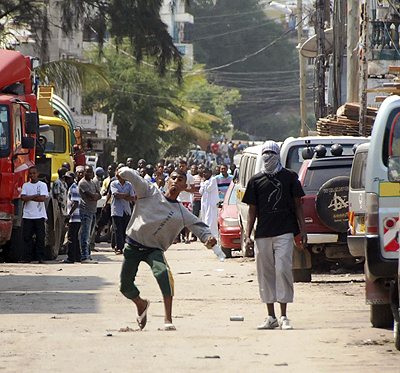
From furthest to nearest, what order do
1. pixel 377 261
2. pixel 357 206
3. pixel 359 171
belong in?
pixel 359 171 → pixel 357 206 → pixel 377 261

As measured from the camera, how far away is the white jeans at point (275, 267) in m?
10.1

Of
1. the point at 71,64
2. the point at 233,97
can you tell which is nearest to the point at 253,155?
the point at 71,64

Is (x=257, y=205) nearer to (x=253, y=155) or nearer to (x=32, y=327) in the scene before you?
(x=32, y=327)

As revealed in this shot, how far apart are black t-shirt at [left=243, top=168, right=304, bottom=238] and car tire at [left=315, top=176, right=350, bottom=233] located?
3.31 metres

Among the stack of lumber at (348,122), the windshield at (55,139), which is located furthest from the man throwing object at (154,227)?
the windshield at (55,139)

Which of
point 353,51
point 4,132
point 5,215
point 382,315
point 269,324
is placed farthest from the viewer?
point 353,51

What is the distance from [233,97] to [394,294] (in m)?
71.7

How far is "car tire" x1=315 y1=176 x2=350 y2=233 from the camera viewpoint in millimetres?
13562

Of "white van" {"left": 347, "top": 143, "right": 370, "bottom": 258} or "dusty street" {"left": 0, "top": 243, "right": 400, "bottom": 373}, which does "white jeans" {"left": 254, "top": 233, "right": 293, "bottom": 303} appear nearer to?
"dusty street" {"left": 0, "top": 243, "right": 400, "bottom": 373}

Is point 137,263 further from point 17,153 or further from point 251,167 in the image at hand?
point 251,167

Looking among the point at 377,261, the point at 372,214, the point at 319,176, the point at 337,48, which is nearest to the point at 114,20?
the point at 337,48

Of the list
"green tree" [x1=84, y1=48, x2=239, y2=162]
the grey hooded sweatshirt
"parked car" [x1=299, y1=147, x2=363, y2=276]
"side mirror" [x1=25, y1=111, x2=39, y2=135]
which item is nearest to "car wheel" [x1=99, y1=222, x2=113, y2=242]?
"side mirror" [x1=25, y1=111, x2=39, y2=135]

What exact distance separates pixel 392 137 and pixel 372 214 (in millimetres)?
745

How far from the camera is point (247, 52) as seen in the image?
105m
